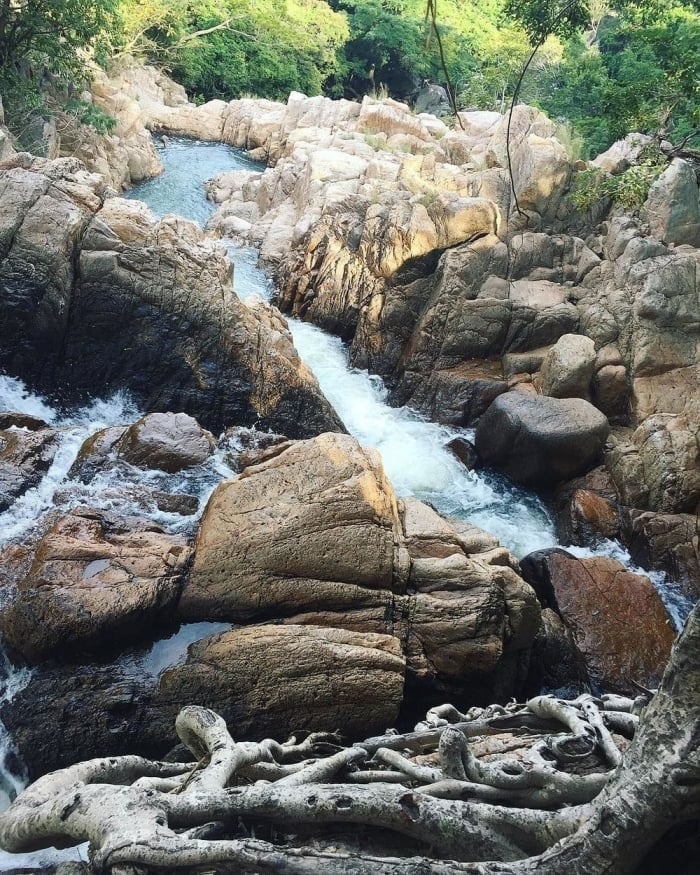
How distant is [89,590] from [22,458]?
3301 millimetres

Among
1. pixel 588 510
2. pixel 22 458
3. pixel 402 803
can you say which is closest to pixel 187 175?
pixel 22 458

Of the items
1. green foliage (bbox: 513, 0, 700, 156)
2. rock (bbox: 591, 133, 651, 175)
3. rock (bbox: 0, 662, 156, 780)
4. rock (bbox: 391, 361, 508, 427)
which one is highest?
green foliage (bbox: 513, 0, 700, 156)

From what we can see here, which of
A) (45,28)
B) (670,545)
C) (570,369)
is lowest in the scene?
(670,545)

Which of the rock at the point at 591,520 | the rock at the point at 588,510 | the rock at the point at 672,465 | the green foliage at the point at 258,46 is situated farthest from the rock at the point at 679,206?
the green foliage at the point at 258,46

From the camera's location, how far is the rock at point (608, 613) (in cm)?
827

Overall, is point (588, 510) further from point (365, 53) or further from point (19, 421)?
point (365, 53)

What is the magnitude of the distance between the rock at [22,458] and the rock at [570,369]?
8800 mm

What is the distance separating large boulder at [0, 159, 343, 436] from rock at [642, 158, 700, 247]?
865cm

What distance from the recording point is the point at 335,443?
7613 millimetres

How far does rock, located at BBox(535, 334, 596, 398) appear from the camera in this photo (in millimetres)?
12734

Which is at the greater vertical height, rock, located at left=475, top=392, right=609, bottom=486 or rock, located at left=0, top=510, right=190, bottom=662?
rock, located at left=475, top=392, right=609, bottom=486

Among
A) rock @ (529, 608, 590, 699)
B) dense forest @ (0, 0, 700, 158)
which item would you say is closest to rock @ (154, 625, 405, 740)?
rock @ (529, 608, 590, 699)

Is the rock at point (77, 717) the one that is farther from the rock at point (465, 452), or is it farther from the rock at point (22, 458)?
the rock at point (465, 452)

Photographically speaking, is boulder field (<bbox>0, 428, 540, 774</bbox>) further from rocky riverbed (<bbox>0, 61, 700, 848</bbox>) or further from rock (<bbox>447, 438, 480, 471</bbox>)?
rock (<bbox>447, 438, 480, 471</bbox>)
